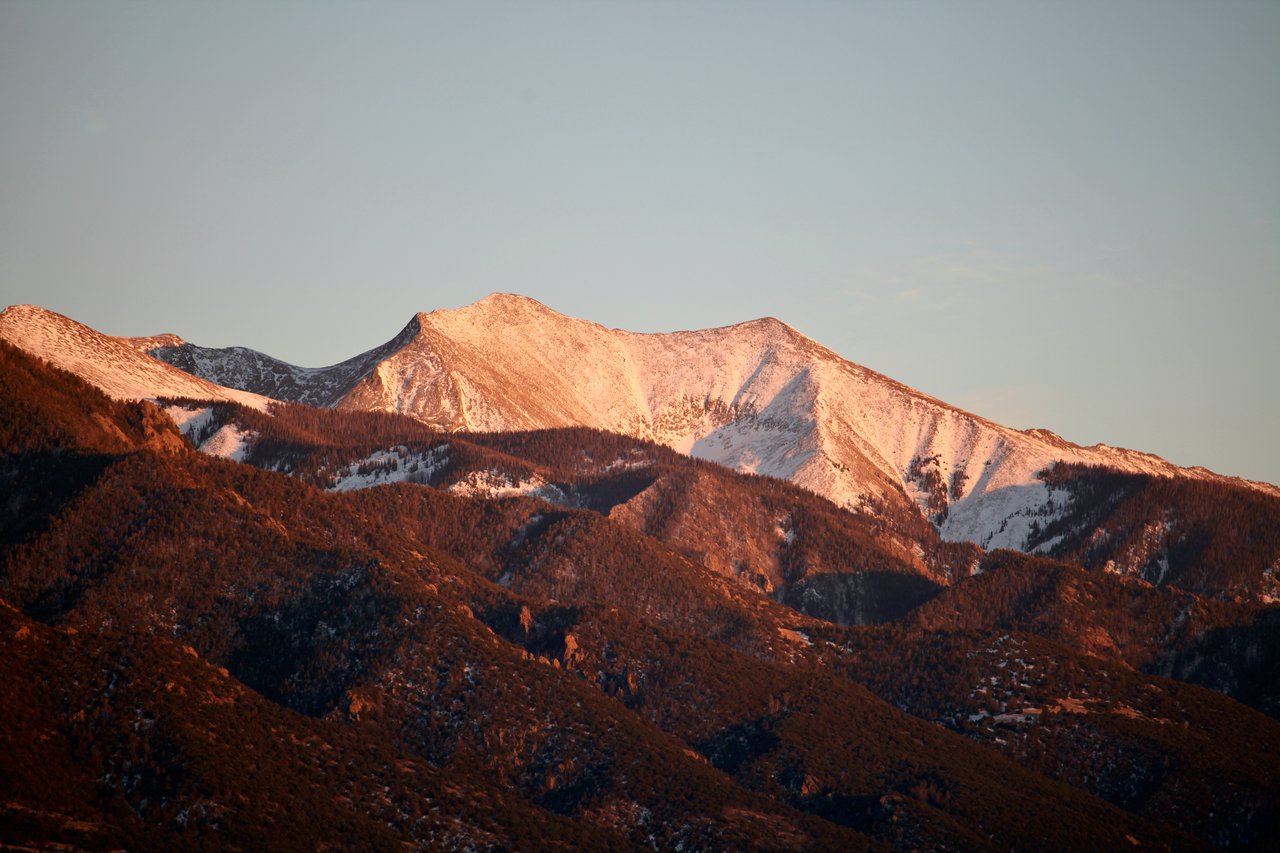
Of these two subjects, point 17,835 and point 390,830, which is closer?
point 17,835

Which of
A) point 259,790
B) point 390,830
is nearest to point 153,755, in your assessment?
point 259,790

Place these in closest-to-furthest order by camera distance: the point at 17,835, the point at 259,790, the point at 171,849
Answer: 1. the point at 17,835
2. the point at 171,849
3. the point at 259,790

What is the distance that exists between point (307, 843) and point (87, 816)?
20.3m

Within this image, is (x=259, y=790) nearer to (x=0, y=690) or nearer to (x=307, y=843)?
(x=307, y=843)

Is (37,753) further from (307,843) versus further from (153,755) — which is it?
(307,843)

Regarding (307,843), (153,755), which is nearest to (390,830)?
(307,843)

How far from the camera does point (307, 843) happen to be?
18950cm

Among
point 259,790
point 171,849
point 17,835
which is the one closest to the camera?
point 17,835

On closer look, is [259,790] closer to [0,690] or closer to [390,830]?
[390,830]

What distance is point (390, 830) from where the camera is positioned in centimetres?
19888

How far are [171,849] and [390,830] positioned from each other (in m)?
24.8

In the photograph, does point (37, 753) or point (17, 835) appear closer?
point (17, 835)

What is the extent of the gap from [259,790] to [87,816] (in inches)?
735

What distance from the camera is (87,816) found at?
182 m
